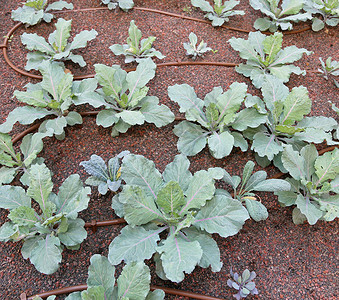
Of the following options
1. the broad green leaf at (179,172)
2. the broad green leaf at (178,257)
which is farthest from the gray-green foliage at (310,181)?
the broad green leaf at (178,257)

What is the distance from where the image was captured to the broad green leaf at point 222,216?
5.72ft

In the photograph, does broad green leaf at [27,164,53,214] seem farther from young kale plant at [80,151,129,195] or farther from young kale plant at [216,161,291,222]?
young kale plant at [216,161,291,222]

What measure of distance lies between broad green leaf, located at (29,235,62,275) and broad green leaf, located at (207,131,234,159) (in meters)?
1.15

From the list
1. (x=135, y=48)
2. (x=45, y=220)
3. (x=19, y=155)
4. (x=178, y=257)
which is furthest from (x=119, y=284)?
(x=135, y=48)

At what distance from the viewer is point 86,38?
2648 mm

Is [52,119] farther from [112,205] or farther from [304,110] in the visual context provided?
[304,110]

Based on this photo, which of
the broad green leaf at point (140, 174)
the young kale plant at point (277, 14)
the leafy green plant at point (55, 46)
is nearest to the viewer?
the broad green leaf at point (140, 174)

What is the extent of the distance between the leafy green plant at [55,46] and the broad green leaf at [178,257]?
1.78 meters

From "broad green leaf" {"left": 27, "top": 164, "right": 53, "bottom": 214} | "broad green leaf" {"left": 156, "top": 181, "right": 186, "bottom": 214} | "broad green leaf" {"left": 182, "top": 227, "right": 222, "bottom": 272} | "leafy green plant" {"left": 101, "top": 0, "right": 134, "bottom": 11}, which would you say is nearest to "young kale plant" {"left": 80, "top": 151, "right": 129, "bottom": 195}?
"broad green leaf" {"left": 27, "top": 164, "right": 53, "bottom": 214}

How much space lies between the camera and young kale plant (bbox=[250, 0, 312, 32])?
3.06 meters

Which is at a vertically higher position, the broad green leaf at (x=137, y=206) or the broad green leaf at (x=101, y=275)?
the broad green leaf at (x=137, y=206)

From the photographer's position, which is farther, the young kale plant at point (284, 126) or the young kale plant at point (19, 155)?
the young kale plant at point (284, 126)

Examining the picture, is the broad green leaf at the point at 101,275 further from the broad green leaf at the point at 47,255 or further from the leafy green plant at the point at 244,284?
the leafy green plant at the point at 244,284

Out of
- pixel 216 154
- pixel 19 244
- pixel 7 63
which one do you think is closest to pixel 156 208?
pixel 216 154
